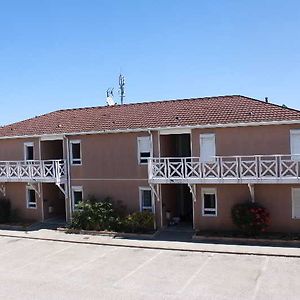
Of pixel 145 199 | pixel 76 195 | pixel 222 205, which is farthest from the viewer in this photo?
pixel 76 195

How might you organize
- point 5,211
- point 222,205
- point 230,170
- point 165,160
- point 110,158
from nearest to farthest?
point 230,170 < point 222,205 < point 165,160 < point 110,158 < point 5,211

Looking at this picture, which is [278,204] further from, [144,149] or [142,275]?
[142,275]

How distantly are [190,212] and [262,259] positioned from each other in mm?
8884

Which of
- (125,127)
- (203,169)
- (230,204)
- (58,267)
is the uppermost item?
(125,127)

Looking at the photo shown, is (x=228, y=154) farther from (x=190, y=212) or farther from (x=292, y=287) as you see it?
(x=292, y=287)

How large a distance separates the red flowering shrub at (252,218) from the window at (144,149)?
5994 millimetres

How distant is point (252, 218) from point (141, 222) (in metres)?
6.14

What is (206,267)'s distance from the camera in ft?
53.8

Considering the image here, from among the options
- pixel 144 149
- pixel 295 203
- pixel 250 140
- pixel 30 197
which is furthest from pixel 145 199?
pixel 30 197

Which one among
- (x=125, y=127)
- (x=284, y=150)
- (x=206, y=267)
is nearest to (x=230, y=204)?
(x=284, y=150)

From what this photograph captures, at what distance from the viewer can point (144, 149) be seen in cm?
Answer: 2356

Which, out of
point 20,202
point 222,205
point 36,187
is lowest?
point 20,202

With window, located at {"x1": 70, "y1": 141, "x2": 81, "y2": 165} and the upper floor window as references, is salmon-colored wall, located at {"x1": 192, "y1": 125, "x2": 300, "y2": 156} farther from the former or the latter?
window, located at {"x1": 70, "y1": 141, "x2": 81, "y2": 165}

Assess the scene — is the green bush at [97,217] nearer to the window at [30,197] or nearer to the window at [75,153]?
the window at [75,153]
